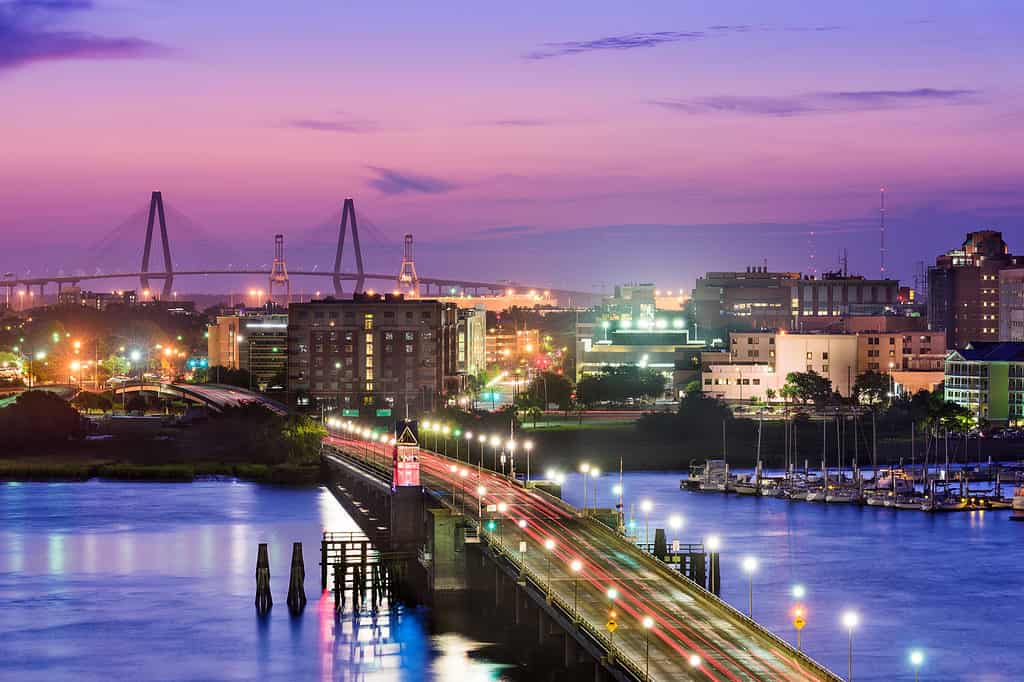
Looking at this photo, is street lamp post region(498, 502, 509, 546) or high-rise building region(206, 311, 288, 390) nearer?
street lamp post region(498, 502, 509, 546)

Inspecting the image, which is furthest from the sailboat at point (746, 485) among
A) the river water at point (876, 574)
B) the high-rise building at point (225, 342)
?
the high-rise building at point (225, 342)

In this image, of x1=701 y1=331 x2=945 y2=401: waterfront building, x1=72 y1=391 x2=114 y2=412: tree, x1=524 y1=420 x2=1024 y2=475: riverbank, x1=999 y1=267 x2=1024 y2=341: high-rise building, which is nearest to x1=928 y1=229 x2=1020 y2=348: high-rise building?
x1=999 y1=267 x2=1024 y2=341: high-rise building

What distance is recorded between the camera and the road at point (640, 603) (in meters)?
20.5

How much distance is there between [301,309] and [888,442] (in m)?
24.6

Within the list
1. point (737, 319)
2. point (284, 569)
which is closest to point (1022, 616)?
point (284, 569)

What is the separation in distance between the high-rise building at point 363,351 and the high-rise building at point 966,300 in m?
45.7

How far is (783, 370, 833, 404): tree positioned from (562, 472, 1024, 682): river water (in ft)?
78.3

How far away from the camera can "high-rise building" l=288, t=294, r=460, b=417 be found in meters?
74.2

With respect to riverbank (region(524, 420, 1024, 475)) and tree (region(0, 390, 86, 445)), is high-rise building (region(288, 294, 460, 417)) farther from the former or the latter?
riverbank (region(524, 420, 1024, 475))

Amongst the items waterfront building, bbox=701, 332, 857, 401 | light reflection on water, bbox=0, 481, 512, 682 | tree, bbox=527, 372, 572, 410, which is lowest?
light reflection on water, bbox=0, 481, 512, 682

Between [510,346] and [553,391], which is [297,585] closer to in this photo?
[553,391]

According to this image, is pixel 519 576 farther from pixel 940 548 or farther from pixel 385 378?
pixel 385 378

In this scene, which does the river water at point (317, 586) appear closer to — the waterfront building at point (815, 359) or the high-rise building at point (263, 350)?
the waterfront building at point (815, 359)

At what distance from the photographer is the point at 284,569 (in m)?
35.9
